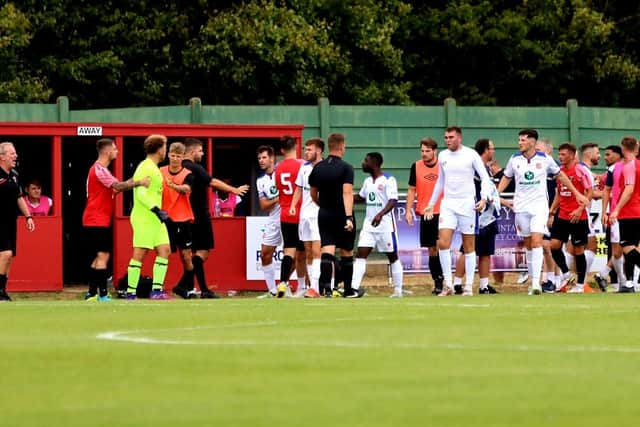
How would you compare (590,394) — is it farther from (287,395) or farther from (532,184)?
(532,184)

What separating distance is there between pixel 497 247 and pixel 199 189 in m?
6.41

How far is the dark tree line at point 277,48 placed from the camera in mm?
35094

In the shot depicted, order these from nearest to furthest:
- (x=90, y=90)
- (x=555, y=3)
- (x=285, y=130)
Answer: (x=285, y=130) < (x=90, y=90) < (x=555, y=3)

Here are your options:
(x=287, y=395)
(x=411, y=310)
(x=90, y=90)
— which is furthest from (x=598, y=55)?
(x=287, y=395)

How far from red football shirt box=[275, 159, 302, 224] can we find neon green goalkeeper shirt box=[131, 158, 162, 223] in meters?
2.19

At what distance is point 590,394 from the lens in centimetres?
697

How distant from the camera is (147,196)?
61.1 ft

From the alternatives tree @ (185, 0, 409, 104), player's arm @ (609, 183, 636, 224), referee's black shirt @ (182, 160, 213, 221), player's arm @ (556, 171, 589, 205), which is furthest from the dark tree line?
player's arm @ (609, 183, 636, 224)

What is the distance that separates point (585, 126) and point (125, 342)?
19.2m

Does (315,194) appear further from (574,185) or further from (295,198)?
(574,185)

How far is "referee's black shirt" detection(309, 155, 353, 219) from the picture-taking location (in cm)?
1895

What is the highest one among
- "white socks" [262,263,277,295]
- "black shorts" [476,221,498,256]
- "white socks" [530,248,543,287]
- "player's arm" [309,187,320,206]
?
"player's arm" [309,187,320,206]

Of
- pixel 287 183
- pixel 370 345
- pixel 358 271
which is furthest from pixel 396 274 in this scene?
pixel 370 345

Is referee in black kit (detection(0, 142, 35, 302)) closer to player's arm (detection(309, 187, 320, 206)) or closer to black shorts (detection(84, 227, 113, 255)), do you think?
black shorts (detection(84, 227, 113, 255))
